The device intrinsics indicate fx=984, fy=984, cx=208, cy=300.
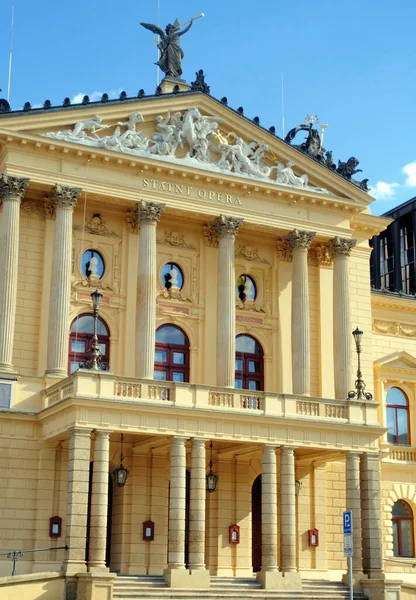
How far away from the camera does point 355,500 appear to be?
123 feet

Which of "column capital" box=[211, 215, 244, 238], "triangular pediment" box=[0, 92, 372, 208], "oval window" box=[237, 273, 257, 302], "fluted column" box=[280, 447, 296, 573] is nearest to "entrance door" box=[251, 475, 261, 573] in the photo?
"fluted column" box=[280, 447, 296, 573]

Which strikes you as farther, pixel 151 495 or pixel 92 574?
pixel 151 495

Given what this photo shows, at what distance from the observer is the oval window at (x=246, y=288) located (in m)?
43.6

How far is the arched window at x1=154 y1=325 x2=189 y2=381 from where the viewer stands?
1626 inches

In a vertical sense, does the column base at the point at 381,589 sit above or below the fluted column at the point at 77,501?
below

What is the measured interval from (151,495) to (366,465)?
852 cm

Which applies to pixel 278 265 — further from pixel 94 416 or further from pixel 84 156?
pixel 94 416

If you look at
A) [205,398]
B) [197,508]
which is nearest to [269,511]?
[197,508]

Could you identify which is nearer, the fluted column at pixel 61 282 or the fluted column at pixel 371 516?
the fluted column at pixel 371 516

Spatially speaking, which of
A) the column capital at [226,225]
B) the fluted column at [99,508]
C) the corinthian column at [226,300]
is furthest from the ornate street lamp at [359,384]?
the fluted column at [99,508]

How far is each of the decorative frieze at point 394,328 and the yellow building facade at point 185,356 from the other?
6.55 feet

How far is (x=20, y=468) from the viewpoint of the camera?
35938 millimetres

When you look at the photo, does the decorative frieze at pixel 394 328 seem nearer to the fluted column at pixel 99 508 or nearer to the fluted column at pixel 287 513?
the fluted column at pixel 287 513

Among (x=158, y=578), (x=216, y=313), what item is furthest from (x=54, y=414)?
(x=216, y=313)
